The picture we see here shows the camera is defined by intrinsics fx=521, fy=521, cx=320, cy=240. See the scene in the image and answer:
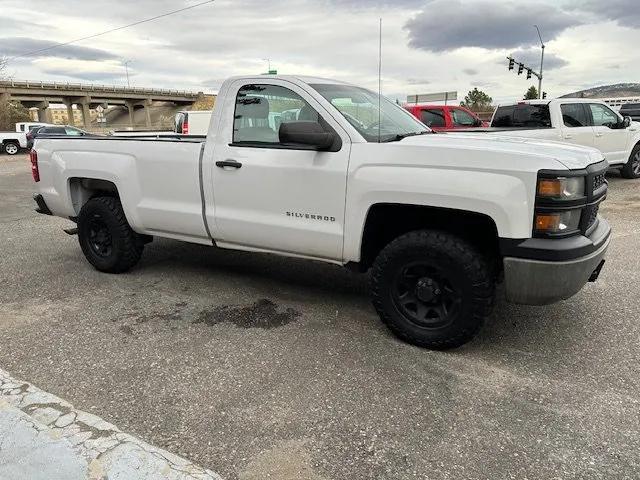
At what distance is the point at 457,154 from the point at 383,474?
196cm

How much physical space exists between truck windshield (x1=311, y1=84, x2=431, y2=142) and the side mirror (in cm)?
32

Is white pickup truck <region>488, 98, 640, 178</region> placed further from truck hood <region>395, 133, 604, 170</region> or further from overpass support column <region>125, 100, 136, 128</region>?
overpass support column <region>125, 100, 136, 128</region>

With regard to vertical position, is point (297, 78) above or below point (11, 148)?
above

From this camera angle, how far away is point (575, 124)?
1041cm

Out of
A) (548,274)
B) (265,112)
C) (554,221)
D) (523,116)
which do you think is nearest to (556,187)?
(554,221)

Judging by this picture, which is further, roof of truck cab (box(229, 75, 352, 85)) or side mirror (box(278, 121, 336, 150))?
roof of truck cab (box(229, 75, 352, 85))

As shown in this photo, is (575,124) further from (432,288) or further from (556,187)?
(432,288)

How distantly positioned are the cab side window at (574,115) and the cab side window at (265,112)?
804 centimetres

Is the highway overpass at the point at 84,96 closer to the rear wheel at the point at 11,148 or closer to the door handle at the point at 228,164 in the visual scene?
the rear wheel at the point at 11,148

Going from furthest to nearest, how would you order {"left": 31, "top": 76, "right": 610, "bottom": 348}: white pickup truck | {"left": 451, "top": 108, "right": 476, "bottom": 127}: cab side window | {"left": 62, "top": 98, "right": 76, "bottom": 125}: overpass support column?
1. {"left": 62, "top": 98, "right": 76, "bottom": 125}: overpass support column
2. {"left": 451, "top": 108, "right": 476, "bottom": 127}: cab side window
3. {"left": 31, "top": 76, "right": 610, "bottom": 348}: white pickup truck

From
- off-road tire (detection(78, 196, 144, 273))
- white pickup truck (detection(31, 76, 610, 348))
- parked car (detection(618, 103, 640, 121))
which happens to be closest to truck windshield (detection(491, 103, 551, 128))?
white pickup truck (detection(31, 76, 610, 348))

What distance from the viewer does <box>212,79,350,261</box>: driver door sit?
3816 millimetres

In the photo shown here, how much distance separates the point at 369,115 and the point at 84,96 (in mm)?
95011

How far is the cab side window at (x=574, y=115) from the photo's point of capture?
10305mm
